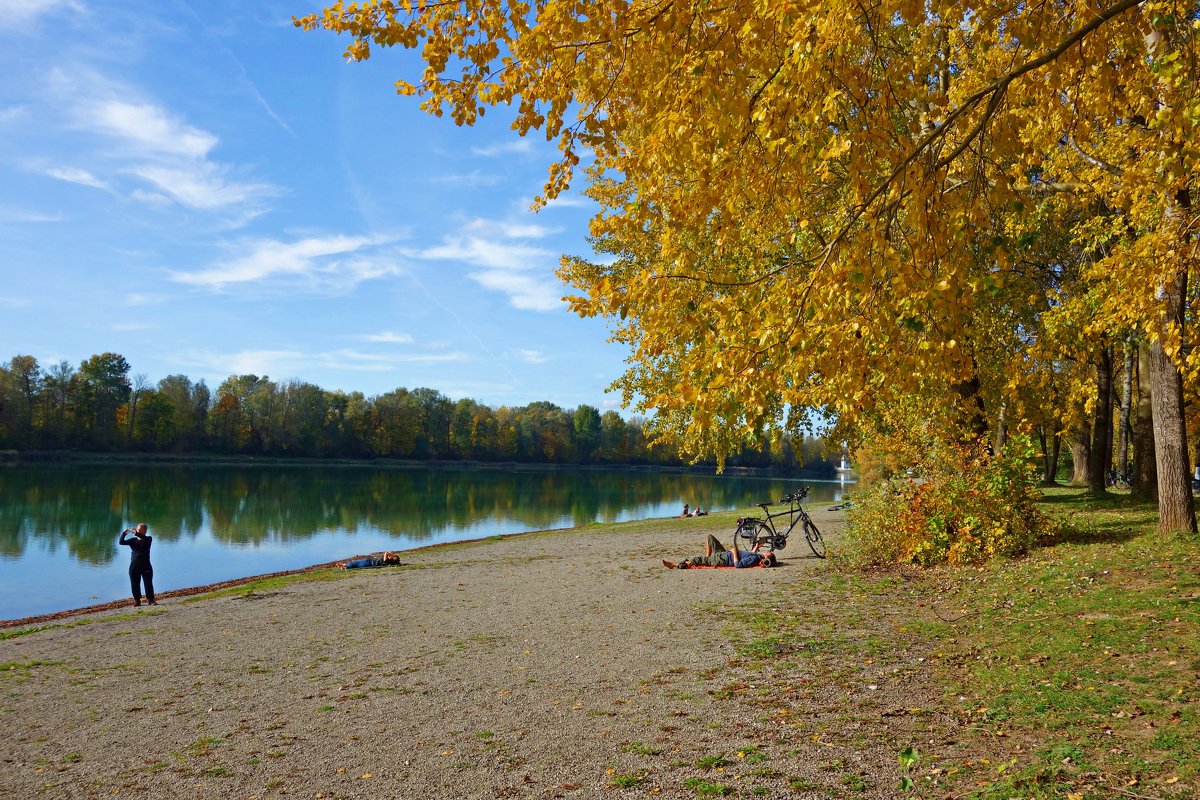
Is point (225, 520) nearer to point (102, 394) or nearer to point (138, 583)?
point (138, 583)

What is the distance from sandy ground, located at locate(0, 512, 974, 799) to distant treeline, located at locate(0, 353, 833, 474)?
2651 inches

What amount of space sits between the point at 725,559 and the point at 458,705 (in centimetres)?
1025

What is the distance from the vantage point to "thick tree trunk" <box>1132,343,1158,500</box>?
17.4 metres

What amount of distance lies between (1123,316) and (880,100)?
7.40m

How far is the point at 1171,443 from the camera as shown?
12.3 m

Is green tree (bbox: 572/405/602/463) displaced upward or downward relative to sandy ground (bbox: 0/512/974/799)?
upward

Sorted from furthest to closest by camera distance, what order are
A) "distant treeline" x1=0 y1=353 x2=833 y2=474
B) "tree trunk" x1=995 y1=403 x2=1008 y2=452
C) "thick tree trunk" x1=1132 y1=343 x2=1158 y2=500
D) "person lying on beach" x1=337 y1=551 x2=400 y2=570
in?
"distant treeline" x1=0 y1=353 x2=833 y2=474 → "tree trunk" x1=995 y1=403 x2=1008 y2=452 → "person lying on beach" x1=337 y1=551 x2=400 y2=570 → "thick tree trunk" x1=1132 y1=343 x2=1158 y2=500

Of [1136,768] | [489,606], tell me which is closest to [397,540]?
[489,606]

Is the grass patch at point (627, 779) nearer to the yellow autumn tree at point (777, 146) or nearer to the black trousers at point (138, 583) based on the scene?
the yellow autumn tree at point (777, 146)

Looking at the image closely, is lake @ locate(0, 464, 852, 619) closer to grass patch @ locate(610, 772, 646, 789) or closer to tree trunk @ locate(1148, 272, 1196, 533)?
grass patch @ locate(610, 772, 646, 789)

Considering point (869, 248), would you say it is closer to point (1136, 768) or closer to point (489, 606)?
point (1136, 768)

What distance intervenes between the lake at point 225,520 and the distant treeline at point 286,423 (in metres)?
28.2

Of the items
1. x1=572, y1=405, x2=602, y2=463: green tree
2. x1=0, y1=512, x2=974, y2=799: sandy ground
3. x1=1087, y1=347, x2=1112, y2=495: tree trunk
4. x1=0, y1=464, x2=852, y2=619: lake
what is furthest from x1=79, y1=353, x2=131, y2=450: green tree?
x1=1087, y1=347, x2=1112, y2=495: tree trunk

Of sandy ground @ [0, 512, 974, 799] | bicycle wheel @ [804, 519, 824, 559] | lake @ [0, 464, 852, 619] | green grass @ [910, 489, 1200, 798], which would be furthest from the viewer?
lake @ [0, 464, 852, 619]
